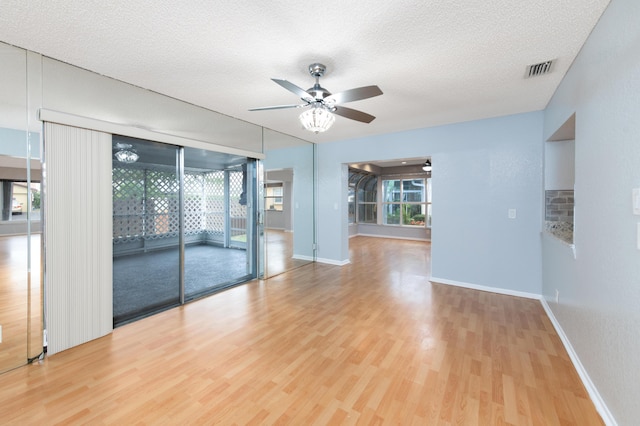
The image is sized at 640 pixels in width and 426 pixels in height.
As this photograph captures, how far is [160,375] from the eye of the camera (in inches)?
78.7

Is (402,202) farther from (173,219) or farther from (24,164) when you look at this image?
(24,164)

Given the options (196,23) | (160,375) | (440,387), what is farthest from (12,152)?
(440,387)

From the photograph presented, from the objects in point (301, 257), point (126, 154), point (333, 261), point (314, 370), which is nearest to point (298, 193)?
point (301, 257)

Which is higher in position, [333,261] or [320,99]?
[320,99]

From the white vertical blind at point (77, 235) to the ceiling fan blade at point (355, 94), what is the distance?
2249mm

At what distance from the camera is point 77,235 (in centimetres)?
240

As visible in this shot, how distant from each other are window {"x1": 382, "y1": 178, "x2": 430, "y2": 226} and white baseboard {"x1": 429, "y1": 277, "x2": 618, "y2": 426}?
5030 mm

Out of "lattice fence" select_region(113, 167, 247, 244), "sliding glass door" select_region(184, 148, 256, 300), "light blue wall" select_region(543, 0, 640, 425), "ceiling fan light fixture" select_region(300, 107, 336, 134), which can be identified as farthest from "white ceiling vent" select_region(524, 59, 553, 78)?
"lattice fence" select_region(113, 167, 247, 244)

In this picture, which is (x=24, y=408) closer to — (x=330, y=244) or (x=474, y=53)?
(x=474, y=53)

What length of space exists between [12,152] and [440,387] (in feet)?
12.7

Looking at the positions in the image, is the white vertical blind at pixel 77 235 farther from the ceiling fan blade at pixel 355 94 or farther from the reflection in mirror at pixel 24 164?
the ceiling fan blade at pixel 355 94

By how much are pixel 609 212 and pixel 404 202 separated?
7758mm

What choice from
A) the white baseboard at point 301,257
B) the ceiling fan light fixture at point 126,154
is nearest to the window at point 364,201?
the white baseboard at point 301,257

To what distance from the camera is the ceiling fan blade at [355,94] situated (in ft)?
6.54
